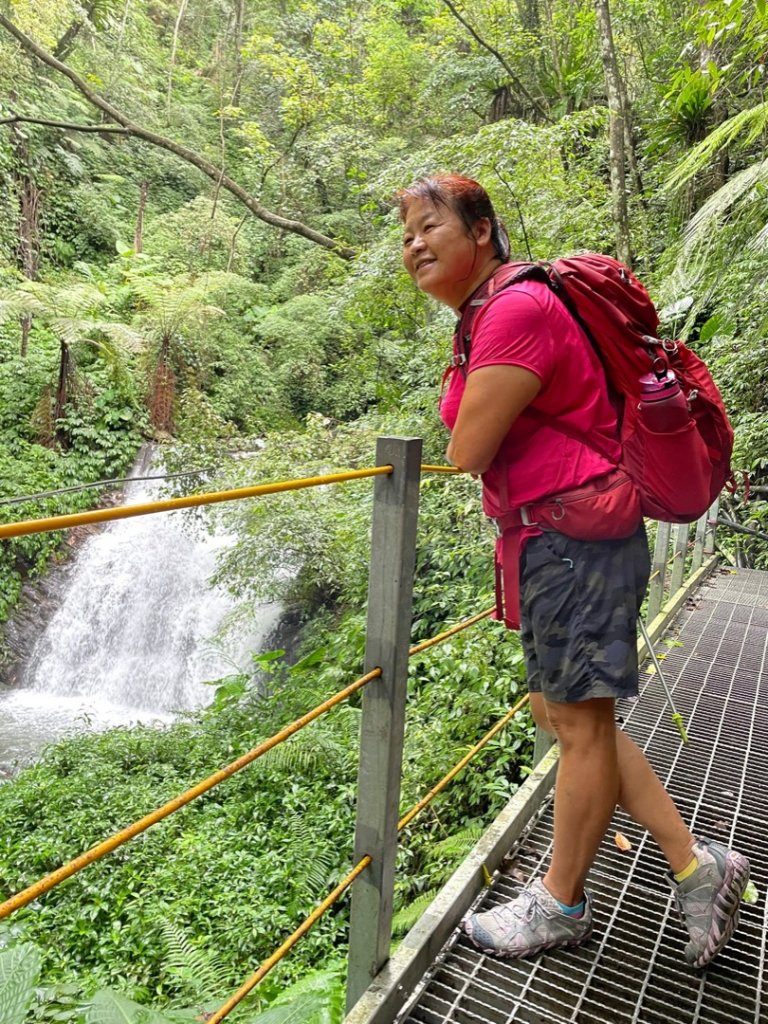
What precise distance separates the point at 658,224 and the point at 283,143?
11.6m

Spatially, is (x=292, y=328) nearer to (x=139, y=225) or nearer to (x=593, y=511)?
(x=139, y=225)

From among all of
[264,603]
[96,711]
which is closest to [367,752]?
[264,603]

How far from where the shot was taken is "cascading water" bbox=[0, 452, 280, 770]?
30.0 feet

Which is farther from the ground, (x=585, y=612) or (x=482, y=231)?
(x=482, y=231)

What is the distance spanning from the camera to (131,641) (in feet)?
32.9

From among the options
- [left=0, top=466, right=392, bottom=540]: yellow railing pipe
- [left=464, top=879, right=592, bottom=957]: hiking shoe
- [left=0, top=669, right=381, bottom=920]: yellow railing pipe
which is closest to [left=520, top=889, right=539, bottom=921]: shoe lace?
[left=464, top=879, right=592, bottom=957]: hiking shoe

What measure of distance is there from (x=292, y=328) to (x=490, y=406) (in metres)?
15.0

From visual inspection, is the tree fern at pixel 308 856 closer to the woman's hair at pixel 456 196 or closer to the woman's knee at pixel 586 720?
the woman's knee at pixel 586 720

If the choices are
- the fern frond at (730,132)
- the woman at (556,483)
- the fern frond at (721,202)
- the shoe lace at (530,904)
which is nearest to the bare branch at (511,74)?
the fern frond at (730,132)

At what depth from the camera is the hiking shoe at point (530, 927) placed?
6.05 feet

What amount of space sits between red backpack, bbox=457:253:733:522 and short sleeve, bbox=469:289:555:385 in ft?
0.27

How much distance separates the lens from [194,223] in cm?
1706

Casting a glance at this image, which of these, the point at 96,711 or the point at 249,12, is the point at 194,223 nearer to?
the point at 249,12

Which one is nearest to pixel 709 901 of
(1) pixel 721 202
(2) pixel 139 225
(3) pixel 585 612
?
(3) pixel 585 612
